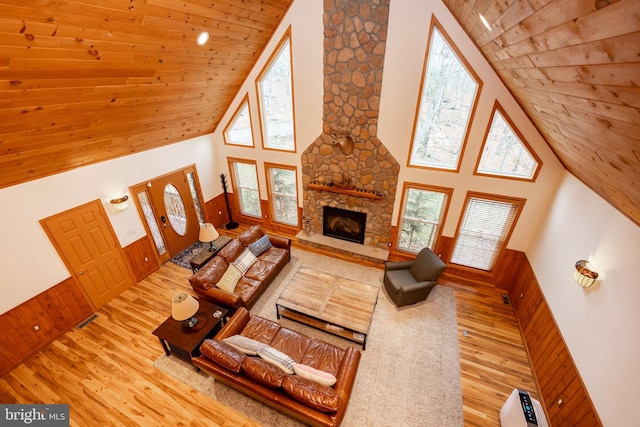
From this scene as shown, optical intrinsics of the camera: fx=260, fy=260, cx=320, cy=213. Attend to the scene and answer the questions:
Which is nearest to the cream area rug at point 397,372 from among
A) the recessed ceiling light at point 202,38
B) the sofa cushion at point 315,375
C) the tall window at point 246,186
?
the sofa cushion at point 315,375

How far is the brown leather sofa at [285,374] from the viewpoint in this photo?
9.47 feet

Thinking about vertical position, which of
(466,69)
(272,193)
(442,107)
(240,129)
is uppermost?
(466,69)

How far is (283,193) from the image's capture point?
22.9ft

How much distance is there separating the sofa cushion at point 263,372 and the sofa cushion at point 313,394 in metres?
0.09

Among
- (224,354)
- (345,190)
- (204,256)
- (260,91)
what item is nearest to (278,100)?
(260,91)

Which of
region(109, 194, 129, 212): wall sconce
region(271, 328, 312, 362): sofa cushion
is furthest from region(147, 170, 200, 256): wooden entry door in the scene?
region(271, 328, 312, 362): sofa cushion

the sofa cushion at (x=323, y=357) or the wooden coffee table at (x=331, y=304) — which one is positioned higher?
the wooden coffee table at (x=331, y=304)

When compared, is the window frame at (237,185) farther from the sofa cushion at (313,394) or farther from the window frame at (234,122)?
the sofa cushion at (313,394)

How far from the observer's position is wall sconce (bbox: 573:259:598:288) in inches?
120

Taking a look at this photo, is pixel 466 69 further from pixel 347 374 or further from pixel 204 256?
pixel 204 256

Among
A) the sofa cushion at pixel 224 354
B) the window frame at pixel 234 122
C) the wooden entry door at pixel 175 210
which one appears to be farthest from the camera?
the window frame at pixel 234 122

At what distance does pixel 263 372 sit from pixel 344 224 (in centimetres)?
399

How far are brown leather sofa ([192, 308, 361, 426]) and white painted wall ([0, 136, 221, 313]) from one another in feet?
10.2

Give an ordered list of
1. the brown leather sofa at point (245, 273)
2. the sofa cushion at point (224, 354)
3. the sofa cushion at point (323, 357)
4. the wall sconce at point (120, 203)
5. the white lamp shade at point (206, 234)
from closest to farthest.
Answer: the sofa cushion at point (224, 354) → the sofa cushion at point (323, 357) → the brown leather sofa at point (245, 273) → the wall sconce at point (120, 203) → the white lamp shade at point (206, 234)
